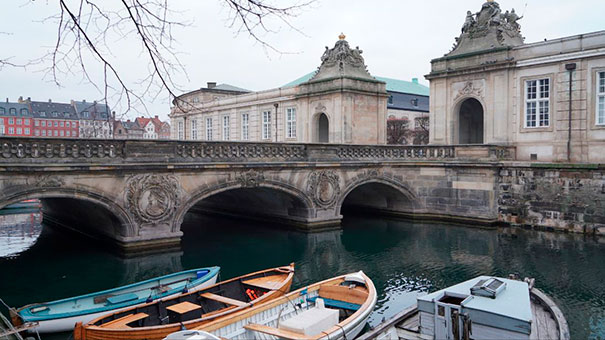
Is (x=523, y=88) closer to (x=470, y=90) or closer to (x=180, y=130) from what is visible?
(x=470, y=90)

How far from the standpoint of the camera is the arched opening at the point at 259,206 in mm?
21328

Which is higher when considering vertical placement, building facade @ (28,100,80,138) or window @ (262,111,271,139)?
building facade @ (28,100,80,138)

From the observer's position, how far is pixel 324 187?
20969mm

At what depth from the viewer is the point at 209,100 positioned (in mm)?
40094

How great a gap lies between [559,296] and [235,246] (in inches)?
444

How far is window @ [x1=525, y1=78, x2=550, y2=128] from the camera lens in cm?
2178

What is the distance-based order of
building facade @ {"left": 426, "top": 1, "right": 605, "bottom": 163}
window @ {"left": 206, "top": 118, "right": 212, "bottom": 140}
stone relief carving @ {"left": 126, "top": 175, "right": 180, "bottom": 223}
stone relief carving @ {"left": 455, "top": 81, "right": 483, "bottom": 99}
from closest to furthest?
stone relief carving @ {"left": 126, "top": 175, "right": 180, "bottom": 223}, building facade @ {"left": 426, "top": 1, "right": 605, "bottom": 163}, stone relief carving @ {"left": 455, "top": 81, "right": 483, "bottom": 99}, window @ {"left": 206, "top": 118, "right": 212, "bottom": 140}

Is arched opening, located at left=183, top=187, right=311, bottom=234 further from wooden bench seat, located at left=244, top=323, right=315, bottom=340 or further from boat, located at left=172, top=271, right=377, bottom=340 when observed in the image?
wooden bench seat, located at left=244, top=323, right=315, bottom=340

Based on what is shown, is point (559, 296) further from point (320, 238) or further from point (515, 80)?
point (515, 80)

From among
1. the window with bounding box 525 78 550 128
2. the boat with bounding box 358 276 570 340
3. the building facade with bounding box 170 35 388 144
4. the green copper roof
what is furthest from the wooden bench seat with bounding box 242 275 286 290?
the green copper roof

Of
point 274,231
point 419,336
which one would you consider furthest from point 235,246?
point 419,336

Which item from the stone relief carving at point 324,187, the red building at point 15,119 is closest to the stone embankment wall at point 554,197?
the stone relief carving at point 324,187

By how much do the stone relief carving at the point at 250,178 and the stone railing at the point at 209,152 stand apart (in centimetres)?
50

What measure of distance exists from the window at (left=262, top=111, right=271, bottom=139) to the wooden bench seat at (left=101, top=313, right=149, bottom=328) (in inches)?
947
